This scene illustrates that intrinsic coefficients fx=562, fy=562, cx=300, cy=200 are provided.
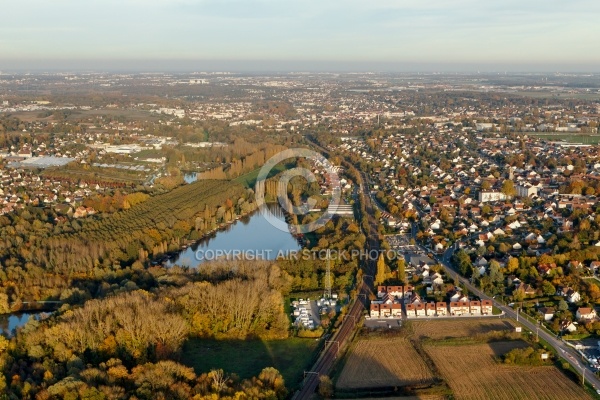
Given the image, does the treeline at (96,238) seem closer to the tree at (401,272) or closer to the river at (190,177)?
the river at (190,177)

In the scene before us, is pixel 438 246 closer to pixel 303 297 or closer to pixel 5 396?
pixel 303 297

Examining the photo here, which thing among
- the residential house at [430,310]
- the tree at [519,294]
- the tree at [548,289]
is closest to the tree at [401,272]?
the residential house at [430,310]

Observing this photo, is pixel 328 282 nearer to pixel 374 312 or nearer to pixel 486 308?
pixel 374 312

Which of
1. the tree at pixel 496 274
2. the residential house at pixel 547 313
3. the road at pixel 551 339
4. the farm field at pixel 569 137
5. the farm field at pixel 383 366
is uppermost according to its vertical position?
the farm field at pixel 569 137

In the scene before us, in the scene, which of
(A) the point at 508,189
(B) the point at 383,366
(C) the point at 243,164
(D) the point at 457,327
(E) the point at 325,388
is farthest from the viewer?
(C) the point at 243,164

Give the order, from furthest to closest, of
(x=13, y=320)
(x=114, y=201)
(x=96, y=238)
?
(x=114, y=201) < (x=96, y=238) < (x=13, y=320)

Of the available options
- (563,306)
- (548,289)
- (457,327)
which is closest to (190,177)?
(457,327)

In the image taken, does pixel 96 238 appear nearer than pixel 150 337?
No
